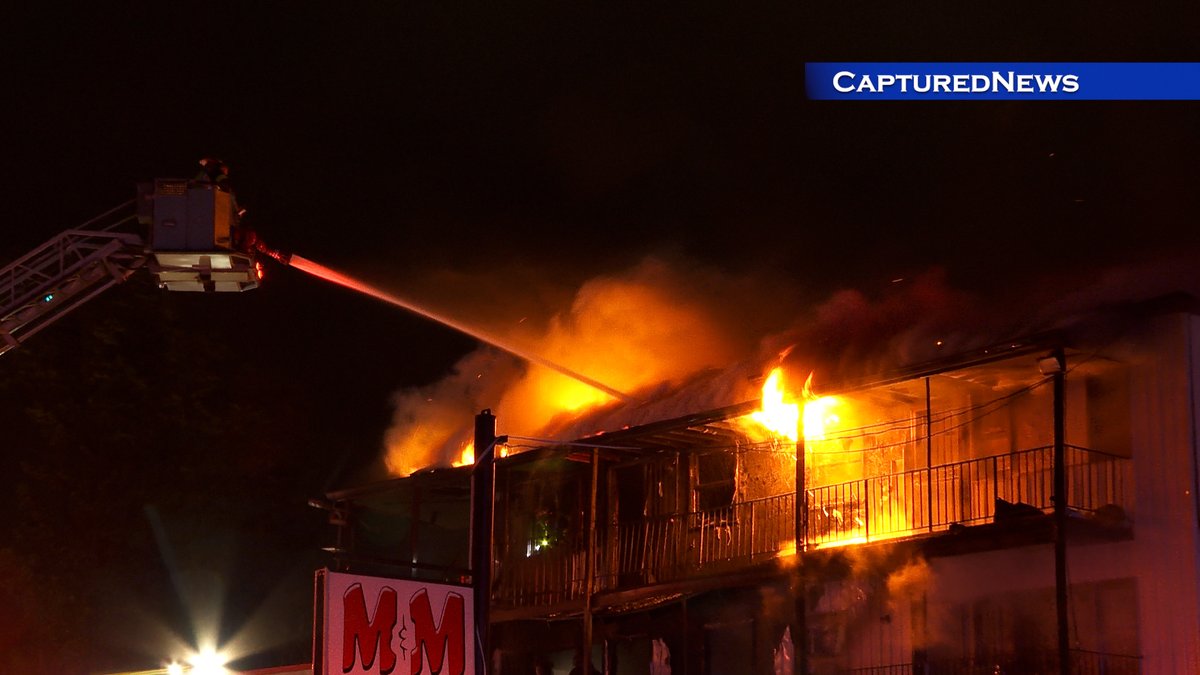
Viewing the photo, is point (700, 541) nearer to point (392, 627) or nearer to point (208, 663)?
point (392, 627)

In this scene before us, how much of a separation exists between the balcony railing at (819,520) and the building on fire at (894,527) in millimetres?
38

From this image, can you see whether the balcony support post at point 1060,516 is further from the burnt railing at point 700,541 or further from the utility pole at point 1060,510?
the burnt railing at point 700,541

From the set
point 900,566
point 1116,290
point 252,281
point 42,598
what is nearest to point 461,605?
point 252,281

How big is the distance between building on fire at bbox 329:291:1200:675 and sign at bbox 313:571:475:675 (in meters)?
0.47

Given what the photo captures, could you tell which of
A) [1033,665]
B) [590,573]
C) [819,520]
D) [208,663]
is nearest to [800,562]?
[819,520]

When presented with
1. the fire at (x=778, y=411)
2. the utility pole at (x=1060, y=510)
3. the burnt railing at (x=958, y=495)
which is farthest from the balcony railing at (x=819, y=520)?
the fire at (x=778, y=411)

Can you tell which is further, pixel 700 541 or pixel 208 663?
pixel 208 663

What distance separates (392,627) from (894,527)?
25.5ft

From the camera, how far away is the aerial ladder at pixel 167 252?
47.0 feet

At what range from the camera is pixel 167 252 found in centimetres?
1431

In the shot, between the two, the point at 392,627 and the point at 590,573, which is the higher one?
the point at 590,573

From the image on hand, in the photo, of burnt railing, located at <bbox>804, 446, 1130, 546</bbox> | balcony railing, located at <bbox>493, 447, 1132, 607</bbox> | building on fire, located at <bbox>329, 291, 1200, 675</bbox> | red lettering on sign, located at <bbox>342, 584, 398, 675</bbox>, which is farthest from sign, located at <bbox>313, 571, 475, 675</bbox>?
burnt railing, located at <bbox>804, 446, 1130, 546</bbox>

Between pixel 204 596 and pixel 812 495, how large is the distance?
16.1 m

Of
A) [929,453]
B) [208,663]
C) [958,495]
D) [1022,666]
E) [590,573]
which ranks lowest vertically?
[208,663]
